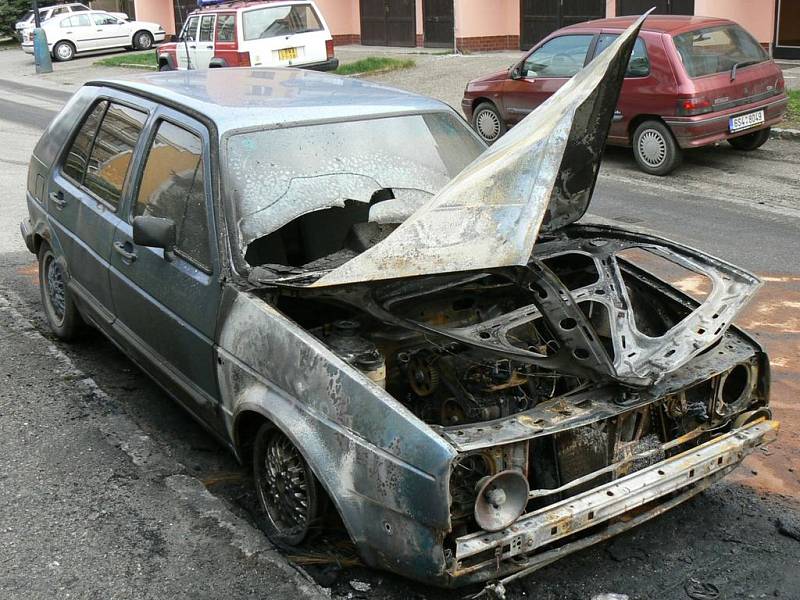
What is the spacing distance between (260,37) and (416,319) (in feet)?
50.6

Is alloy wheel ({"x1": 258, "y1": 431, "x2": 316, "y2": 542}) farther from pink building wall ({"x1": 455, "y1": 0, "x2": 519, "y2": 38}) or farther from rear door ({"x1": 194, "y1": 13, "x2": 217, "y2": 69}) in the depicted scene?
Answer: pink building wall ({"x1": 455, "y1": 0, "x2": 519, "y2": 38})

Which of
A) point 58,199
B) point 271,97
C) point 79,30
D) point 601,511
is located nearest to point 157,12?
point 79,30

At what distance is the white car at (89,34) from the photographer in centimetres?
3184

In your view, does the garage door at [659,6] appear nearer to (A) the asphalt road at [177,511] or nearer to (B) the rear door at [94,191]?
(A) the asphalt road at [177,511]

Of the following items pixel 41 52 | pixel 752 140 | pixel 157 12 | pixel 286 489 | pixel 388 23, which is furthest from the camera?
pixel 157 12

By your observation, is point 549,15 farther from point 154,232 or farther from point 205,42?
point 154,232

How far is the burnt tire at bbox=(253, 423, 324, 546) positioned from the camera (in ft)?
12.4

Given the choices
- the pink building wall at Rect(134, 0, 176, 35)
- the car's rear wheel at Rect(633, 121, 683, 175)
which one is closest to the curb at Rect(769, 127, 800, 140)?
the car's rear wheel at Rect(633, 121, 683, 175)

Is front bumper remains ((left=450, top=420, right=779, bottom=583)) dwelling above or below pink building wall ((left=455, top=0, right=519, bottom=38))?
below

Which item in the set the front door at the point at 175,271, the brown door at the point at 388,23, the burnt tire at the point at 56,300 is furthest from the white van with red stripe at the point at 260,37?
the front door at the point at 175,271

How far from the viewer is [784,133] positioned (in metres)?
12.6

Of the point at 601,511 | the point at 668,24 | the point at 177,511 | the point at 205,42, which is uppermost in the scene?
the point at 668,24

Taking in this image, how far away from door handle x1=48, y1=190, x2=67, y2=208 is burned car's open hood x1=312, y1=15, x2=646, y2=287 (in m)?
2.67

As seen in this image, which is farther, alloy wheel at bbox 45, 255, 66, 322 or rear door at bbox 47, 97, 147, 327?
alloy wheel at bbox 45, 255, 66, 322
